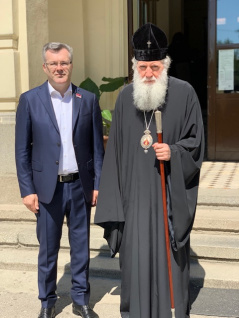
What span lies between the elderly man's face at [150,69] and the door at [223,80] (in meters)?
4.25

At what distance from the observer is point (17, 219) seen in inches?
218

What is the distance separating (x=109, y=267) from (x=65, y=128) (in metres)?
1.59

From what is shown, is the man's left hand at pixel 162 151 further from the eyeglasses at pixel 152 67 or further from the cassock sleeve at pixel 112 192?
the eyeglasses at pixel 152 67

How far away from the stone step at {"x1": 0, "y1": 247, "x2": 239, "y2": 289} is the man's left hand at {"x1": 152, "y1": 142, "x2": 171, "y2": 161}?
1642mm

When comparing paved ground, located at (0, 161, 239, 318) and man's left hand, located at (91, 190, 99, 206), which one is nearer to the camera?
man's left hand, located at (91, 190, 99, 206)

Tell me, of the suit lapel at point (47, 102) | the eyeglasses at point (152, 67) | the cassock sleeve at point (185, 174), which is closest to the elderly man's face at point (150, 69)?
the eyeglasses at point (152, 67)

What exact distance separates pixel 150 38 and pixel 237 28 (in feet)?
14.1

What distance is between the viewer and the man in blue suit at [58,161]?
3637 millimetres

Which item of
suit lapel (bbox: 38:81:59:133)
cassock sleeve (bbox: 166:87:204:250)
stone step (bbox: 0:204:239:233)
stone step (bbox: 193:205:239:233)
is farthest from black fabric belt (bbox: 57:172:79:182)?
stone step (bbox: 193:205:239:233)

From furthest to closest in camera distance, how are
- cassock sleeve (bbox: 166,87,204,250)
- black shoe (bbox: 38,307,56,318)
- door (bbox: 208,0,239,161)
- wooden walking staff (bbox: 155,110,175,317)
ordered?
door (bbox: 208,0,239,161), black shoe (bbox: 38,307,56,318), cassock sleeve (bbox: 166,87,204,250), wooden walking staff (bbox: 155,110,175,317)

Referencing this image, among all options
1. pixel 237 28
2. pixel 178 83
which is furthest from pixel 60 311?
pixel 237 28

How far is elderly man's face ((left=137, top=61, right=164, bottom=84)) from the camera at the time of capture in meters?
3.36

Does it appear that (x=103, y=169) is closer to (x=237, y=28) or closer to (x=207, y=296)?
(x=207, y=296)

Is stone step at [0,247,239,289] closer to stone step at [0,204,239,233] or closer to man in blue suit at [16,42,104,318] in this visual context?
stone step at [0,204,239,233]
